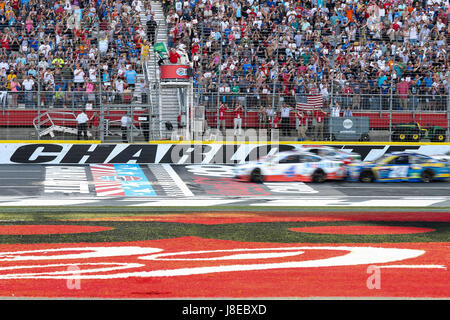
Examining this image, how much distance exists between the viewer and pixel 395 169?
77.7 ft

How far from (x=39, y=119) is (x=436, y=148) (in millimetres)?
14468

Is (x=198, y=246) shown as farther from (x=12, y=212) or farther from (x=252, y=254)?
(x=12, y=212)

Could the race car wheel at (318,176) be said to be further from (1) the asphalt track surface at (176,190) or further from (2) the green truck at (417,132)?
(2) the green truck at (417,132)

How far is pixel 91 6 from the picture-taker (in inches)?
1236

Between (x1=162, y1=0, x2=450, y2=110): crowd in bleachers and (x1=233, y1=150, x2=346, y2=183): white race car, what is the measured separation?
136 inches

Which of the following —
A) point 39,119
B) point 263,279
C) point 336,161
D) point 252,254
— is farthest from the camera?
point 39,119

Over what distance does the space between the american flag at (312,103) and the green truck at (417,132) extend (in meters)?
3.06

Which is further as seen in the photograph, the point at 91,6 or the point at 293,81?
the point at 91,6

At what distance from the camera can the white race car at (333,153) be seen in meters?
24.2

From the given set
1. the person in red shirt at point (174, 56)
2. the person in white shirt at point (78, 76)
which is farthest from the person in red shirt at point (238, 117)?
the person in white shirt at point (78, 76)

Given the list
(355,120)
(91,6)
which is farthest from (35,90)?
(355,120)

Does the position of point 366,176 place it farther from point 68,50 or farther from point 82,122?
point 68,50

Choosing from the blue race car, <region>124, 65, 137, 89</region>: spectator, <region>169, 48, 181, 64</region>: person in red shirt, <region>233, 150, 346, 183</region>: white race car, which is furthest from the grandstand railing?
the blue race car

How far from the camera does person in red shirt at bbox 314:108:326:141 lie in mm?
26203
